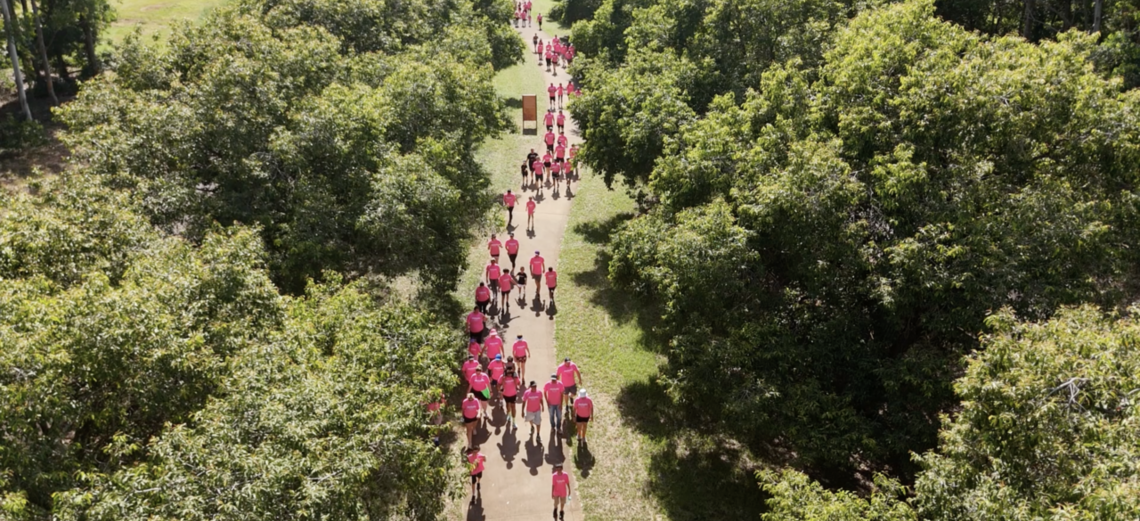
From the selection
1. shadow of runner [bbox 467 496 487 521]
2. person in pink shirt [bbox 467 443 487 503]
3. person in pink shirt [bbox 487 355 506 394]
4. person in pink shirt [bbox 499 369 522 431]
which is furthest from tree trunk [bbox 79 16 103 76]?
shadow of runner [bbox 467 496 487 521]

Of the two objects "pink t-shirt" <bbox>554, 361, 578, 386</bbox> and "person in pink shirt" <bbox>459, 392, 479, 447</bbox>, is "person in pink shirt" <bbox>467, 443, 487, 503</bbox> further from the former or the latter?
"pink t-shirt" <bbox>554, 361, 578, 386</bbox>

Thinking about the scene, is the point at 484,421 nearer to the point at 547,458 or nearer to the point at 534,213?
the point at 547,458

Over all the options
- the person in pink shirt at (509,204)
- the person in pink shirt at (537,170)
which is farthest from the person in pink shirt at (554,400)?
the person in pink shirt at (537,170)

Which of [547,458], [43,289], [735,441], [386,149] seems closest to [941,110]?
[735,441]

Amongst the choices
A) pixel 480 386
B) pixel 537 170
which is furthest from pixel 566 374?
pixel 537 170

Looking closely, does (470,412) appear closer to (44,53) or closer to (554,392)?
(554,392)

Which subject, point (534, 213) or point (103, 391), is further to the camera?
point (534, 213)
